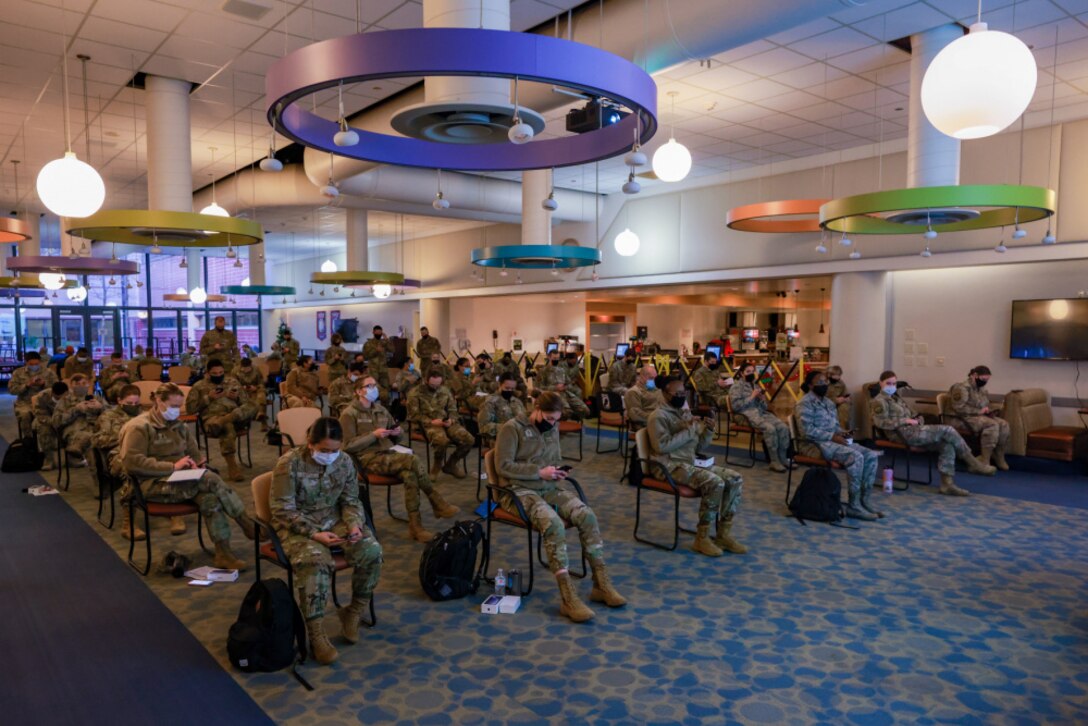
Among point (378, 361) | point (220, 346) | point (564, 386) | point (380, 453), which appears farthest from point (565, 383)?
point (220, 346)

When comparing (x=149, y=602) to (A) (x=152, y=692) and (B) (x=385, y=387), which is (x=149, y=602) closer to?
(A) (x=152, y=692)

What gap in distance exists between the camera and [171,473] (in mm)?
5016

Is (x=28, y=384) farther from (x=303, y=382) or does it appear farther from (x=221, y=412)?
(x=221, y=412)

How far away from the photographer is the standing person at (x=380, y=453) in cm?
586

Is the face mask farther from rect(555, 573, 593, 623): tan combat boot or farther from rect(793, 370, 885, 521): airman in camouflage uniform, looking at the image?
rect(793, 370, 885, 521): airman in camouflage uniform

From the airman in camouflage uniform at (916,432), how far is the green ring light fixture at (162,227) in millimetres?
7671

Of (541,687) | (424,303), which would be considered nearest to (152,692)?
(541,687)

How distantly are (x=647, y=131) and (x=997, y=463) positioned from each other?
8.00m

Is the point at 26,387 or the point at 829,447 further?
the point at 26,387

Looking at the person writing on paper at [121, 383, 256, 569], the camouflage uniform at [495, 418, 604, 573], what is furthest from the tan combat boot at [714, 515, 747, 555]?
the person writing on paper at [121, 383, 256, 569]

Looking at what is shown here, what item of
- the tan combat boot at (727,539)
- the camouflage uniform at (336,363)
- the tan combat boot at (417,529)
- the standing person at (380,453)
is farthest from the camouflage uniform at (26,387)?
the tan combat boot at (727,539)

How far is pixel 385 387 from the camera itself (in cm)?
1355

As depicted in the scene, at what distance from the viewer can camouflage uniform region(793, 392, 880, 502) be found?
6.59m

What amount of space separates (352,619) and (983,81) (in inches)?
168
